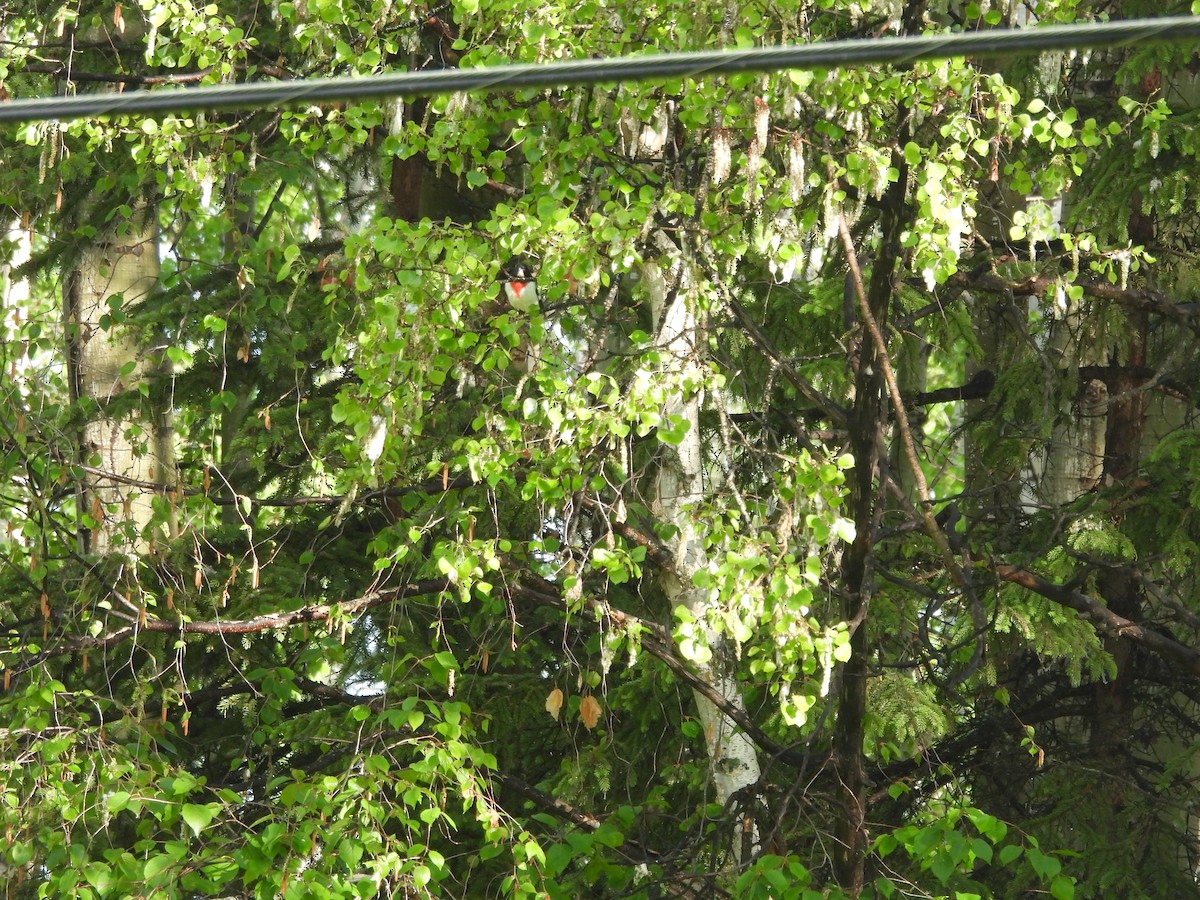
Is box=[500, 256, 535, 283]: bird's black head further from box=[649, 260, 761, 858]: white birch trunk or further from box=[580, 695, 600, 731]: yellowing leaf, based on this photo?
box=[580, 695, 600, 731]: yellowing leaf

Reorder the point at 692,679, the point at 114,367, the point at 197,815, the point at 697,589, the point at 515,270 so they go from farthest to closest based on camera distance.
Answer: the point at 114,367 → the point at 697,589 → the point at 515,270 → the point at 692,679 → the point at 197,815

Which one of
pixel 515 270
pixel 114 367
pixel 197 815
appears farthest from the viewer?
pixel 114 367

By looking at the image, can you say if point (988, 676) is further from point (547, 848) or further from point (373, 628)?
point (373, 628)

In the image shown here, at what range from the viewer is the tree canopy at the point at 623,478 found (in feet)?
14.3

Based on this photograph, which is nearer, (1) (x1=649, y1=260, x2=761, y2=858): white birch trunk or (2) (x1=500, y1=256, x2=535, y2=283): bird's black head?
(2) (x1=500, y1=256, x2=535, y2=283): bird's black head

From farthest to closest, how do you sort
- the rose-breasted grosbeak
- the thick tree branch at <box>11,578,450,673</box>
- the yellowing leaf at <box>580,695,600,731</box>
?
1. the thick tree branch at <box>11,578,450,673</box>
2. the yellowing leaf at <box>580,695,600,731</box>
3. the rose-breasted grosbeak

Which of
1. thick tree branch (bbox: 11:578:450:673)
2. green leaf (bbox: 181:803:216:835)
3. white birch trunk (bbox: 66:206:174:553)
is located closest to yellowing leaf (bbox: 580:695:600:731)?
thick tree branch (bbox: 11:578:450:673)

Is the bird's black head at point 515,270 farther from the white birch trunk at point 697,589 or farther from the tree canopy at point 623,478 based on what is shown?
the white birch trunk at point 697,589

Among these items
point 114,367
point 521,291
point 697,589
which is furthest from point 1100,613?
point 114,367

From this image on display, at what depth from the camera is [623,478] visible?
15.7ft

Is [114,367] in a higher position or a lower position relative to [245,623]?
higher

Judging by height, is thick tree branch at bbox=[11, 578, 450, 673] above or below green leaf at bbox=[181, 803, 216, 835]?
above

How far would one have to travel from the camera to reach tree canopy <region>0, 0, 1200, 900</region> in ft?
14.3

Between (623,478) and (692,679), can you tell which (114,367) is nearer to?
(623,478)
